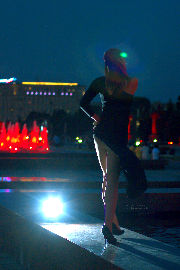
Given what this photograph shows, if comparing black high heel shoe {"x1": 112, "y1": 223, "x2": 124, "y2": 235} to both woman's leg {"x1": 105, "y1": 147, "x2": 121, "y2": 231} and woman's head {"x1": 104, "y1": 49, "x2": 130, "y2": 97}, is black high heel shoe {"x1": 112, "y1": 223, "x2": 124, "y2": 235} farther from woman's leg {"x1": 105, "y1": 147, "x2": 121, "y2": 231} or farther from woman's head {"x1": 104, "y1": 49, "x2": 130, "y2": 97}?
woman's head {"x1": 104, "y1": 49, "x2": 130, "y2": 97}

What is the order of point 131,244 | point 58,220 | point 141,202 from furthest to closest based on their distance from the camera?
point 141,202 < point 58,220 < point 131,244

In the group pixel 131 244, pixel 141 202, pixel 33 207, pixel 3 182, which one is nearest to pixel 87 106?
pixel 131 244

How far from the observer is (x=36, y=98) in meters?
187

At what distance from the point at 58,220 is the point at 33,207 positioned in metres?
1.13

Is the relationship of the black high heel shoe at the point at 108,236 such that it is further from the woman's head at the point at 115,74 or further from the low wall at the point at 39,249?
the woman's head at the point at 115,74

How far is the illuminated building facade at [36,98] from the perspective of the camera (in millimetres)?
185625

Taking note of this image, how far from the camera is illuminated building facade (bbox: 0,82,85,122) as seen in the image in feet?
609

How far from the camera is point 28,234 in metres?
5.88

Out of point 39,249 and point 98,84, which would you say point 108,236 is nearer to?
point 39,249

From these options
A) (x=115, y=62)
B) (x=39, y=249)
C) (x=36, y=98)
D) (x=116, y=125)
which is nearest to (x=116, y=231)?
(x=39, y=249)

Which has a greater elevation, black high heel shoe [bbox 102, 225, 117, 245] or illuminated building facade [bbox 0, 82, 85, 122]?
illuminated building facade [bbox 0, 82, 85, 122]

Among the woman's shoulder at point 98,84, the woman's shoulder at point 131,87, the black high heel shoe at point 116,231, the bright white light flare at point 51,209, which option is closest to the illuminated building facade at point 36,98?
the bright white light flare at point 51,209

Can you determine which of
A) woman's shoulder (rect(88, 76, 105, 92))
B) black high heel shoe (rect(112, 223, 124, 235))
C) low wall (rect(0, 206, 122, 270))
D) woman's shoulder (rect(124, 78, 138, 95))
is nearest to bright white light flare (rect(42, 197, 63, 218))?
low wall (rect(0, 206, 122, 270))

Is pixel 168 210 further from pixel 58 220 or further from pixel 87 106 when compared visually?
pixel 87 106
